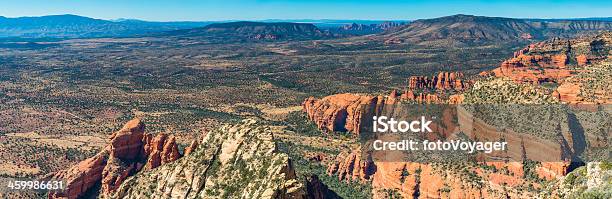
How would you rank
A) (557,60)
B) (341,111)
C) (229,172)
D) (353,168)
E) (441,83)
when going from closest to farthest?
(229,172)
(353,168)
(341,111)
(557,60)
(441,83)

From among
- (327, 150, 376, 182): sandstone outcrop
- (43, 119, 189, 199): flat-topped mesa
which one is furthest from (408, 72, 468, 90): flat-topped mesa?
(43, 119, 189, 199): flat-topped mesa

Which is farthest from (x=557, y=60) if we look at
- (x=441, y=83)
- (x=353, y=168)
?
(x=353, y=168)

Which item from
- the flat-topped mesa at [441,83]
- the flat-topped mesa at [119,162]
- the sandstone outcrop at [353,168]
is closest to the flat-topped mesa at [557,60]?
the flat-topped mesa at [441,83]

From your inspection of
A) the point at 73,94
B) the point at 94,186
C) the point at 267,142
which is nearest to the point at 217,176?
the point at 267,142

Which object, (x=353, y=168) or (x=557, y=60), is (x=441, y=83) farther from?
(x=353, y=168)

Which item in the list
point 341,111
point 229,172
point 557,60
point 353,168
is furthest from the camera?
point 557,60

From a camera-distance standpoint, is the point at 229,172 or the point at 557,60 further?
the point at 557,60

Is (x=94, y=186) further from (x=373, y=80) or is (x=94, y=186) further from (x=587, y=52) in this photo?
(x=373, y=80)
